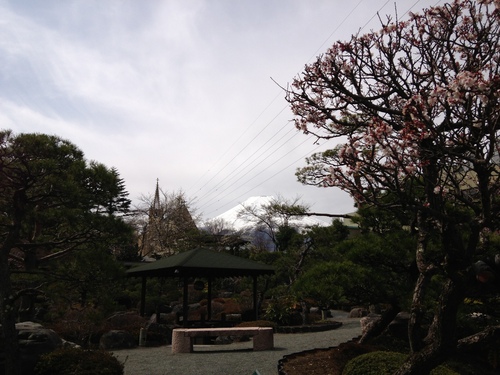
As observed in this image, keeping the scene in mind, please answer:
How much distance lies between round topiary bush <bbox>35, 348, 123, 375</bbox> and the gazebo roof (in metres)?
8.30

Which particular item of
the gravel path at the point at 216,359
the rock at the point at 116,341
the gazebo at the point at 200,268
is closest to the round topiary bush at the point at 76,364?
the gravel path at the point at 216,359

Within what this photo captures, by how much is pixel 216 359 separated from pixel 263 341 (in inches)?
77.1

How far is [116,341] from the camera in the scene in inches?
577

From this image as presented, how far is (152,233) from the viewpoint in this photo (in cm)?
4344

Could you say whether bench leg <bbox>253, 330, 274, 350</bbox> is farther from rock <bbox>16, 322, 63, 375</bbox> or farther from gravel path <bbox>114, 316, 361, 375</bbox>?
rock <bbox>16, 322, 63, 375</bbox>

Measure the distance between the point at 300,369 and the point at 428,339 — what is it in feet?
13.7

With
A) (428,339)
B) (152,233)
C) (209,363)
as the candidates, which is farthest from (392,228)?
(152,233)

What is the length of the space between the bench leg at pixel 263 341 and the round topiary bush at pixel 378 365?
6155 millimetres

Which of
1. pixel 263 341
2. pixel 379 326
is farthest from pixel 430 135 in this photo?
pixel 263 341

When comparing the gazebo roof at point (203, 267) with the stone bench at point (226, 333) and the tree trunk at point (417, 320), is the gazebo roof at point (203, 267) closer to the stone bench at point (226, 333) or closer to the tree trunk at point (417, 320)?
the stone bench at point (226, 333)

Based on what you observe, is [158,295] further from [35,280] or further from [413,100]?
[413,100]

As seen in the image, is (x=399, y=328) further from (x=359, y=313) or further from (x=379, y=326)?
(x=359, y=313)

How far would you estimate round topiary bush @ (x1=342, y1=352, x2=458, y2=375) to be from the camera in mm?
6676

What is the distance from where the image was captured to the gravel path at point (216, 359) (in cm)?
1002
